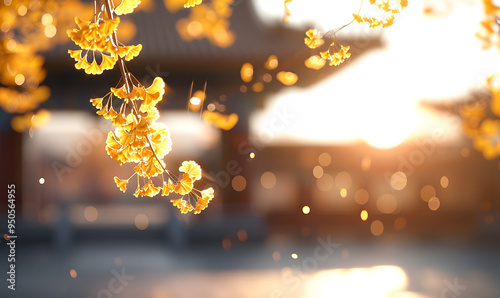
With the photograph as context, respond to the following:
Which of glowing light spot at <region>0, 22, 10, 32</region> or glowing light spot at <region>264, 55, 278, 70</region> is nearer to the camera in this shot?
glowing light spot at <region>0, 22, 10, 32</region>

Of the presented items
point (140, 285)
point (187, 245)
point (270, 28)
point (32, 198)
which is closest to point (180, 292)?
point (140, 285)

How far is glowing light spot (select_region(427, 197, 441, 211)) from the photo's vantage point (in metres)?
15.0

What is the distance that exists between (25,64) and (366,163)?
36.0 feet

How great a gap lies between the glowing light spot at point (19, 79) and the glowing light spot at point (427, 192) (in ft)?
39.7

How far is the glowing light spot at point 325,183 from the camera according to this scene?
15641 mm

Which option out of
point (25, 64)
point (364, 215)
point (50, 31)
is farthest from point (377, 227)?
point (25, 64)

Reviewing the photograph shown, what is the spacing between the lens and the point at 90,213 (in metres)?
9.28

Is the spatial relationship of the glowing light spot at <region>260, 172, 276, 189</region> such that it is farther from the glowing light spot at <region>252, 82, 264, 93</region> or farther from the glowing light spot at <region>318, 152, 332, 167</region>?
the glowing light spot at <region>252, 82, 264, 93</region>

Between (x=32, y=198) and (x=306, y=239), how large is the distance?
564cm

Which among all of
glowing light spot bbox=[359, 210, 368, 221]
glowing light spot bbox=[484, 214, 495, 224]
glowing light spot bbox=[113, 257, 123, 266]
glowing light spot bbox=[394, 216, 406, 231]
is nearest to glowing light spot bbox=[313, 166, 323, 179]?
glowing light spot bbox=[359, 210, 368, 221]

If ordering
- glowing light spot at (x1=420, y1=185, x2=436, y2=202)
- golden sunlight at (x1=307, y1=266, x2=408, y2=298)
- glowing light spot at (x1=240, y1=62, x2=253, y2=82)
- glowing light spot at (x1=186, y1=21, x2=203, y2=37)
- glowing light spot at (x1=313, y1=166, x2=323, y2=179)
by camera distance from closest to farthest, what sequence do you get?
golden sunlight at (x1=307, y1=266, x2=408, y2=298) → glowing light spot at (x1=240, y1=62, x2=253, y2=82) → glowing light spot at (x1=186, y1=21, x2=203, y2=37) → glowing light spot at (x1=313, y1=166, x2=323, y2=179) → glowing light spot at (x1=420, y1=185, x2=436, y2=202)

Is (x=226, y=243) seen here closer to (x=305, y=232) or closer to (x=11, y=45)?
(x=305, y=232)

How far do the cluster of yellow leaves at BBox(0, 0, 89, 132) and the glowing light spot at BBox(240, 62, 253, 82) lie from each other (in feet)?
8.72

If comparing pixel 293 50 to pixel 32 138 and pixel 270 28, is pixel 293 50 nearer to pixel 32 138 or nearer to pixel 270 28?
pixel 270 28
